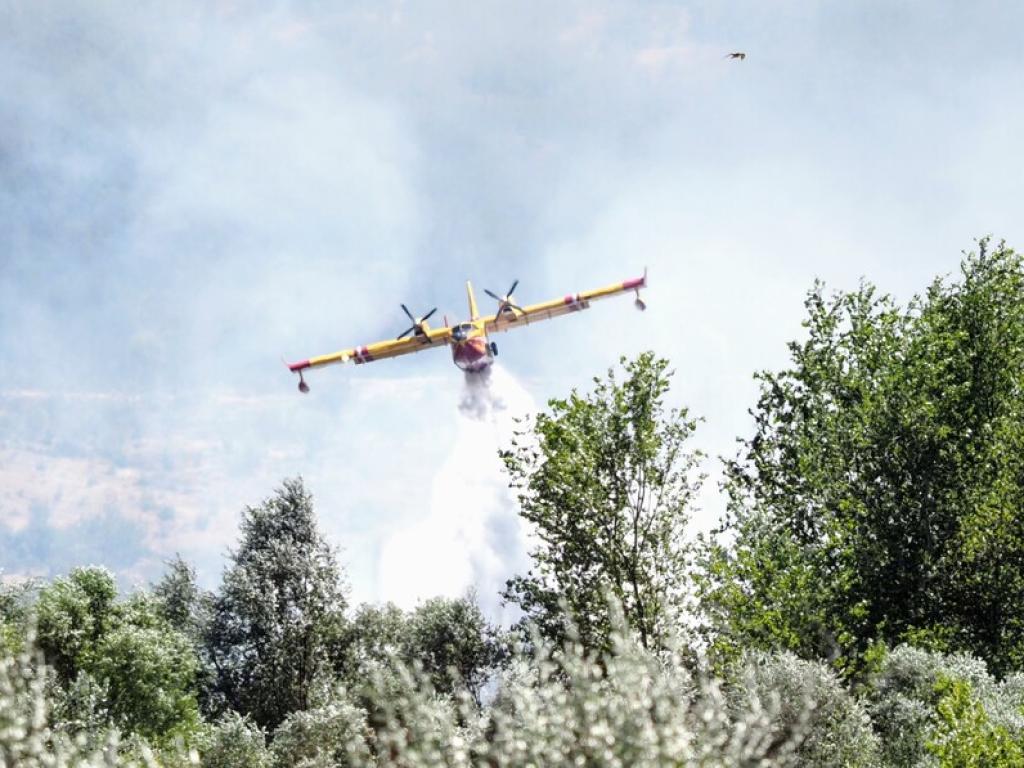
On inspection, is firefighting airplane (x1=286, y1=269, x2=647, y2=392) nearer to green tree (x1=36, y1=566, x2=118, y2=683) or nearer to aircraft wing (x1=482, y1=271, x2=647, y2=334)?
aircraft wing (x1=482, y1=271, x2=647, y2=334)

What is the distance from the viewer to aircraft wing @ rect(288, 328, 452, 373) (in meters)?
91.7

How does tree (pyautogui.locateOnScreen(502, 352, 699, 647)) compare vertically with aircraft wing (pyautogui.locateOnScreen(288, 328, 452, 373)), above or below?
below

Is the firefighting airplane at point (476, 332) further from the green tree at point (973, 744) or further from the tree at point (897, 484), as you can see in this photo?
the green tree at point (973, 744)

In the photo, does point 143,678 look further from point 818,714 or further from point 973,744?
point 973,744

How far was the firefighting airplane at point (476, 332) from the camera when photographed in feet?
296

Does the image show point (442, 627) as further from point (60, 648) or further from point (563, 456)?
point (563, 456)

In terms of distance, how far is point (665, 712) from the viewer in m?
11.6

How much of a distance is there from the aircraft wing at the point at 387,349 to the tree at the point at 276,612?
31816 mm

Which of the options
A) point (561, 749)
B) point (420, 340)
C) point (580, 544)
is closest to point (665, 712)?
point (561, 749)

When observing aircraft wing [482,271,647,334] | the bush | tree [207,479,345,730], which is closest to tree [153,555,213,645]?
tree [207,479,345,730]

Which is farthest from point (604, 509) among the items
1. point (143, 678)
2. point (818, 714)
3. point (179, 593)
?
point (179, 593)

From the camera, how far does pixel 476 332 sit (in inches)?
3610

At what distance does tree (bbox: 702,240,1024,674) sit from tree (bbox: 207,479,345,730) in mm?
29165

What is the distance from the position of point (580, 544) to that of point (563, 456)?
2967 millimetres
